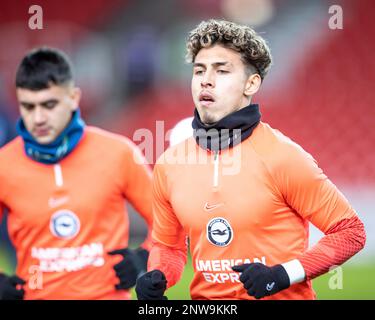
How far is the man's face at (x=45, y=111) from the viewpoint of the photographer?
3.57 metres

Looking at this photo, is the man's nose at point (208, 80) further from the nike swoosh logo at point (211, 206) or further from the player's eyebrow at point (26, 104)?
the player's eyebrow at point (26, 104)

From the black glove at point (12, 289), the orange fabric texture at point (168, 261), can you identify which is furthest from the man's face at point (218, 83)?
the black glove at point (12, 289)

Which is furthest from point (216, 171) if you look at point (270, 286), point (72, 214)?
point (72, 214)

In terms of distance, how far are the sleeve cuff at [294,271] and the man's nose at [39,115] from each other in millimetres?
1459

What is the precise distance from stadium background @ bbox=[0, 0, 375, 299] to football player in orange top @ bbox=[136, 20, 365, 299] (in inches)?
177

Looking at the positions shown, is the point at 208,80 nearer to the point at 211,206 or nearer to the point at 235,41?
the point at 235,41

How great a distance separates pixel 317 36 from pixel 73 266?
531 centimetres

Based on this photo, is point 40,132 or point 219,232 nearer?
point 219,232

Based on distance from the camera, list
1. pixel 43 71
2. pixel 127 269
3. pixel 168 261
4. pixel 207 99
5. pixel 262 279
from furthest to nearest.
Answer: pixel 43 71
pixel 127 269
pixel 168 261
pixel 207 99
pixel 262 279

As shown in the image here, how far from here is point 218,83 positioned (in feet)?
9.37

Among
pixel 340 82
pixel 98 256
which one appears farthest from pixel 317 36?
pixel 98 256

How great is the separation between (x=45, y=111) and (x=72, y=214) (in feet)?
1.62

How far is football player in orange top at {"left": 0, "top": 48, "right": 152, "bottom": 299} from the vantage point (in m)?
3.50

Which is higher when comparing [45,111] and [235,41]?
[235,41]
